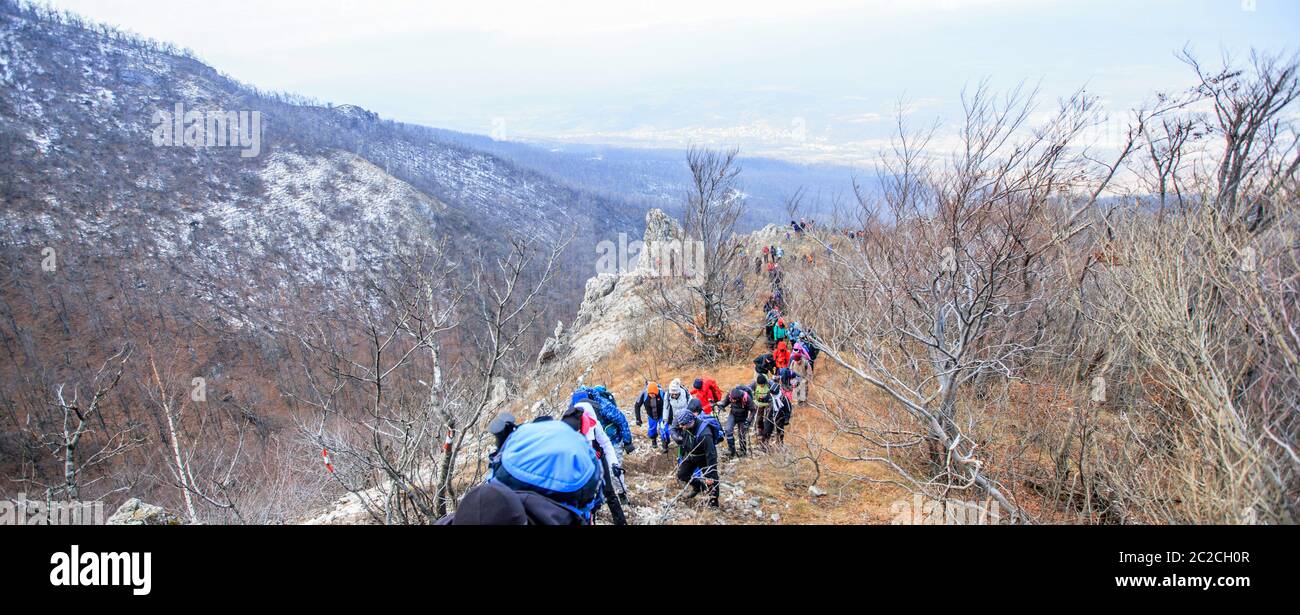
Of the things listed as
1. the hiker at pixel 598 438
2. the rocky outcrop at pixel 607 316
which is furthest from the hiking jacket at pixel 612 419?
the rocky outcrop at pixel 607 316

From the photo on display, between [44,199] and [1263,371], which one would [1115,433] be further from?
[44,199]

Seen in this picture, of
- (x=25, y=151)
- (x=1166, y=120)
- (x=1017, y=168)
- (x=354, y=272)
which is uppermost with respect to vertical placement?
(x=25, y=151)

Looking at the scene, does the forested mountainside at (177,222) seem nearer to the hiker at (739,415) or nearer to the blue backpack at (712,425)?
the hiker at (739,415)

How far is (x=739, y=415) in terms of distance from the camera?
31.6ft

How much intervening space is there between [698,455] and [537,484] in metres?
5.13

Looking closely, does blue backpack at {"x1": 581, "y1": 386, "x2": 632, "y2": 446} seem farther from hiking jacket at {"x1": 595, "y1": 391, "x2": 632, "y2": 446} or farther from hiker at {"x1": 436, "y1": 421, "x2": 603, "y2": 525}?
hiker at {"x1": 436, "y1": 421, "x2": 603, "y2": 525}

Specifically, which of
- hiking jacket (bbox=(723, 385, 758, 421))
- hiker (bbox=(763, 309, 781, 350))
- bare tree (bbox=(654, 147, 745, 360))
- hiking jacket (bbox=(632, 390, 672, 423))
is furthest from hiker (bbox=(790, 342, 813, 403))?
bare tree (bbox=(654, 147, 745, 360))

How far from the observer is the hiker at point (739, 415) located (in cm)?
957

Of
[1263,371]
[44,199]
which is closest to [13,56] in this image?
[44,199]

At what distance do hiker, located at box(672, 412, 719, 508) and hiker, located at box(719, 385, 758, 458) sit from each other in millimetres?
1726

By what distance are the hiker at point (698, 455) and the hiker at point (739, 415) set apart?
1.73 m
